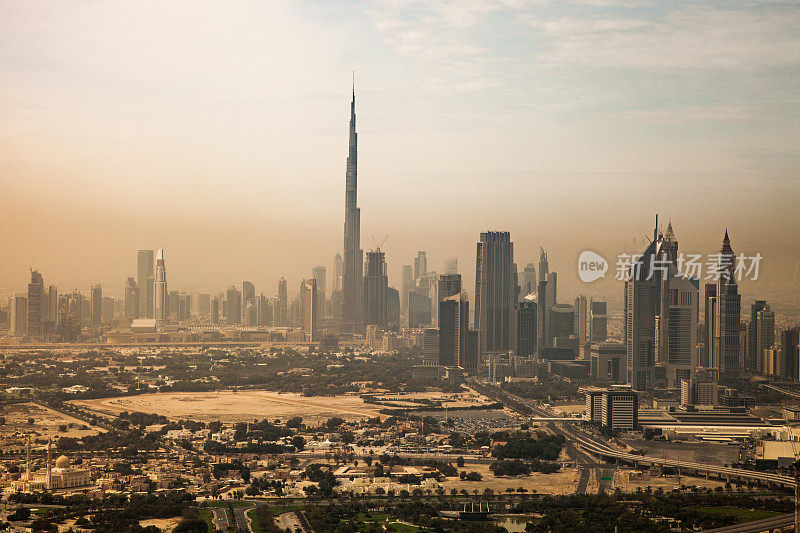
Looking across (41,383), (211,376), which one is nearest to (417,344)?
(211,376)

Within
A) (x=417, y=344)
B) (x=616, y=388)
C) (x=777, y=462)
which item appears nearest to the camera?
(x=777, y=462)

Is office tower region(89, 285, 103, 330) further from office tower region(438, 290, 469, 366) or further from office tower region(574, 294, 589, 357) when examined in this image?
office tower region(574, 294, 589, 357)

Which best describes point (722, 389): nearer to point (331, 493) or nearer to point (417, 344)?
point (331, 493)

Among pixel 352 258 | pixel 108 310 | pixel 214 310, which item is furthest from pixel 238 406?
pixel 214 310

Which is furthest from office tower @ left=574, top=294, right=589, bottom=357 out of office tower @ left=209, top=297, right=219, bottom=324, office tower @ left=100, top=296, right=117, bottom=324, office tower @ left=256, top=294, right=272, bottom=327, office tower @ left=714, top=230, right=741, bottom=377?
office tower @ left=209, top=297, right=219, bottom=324

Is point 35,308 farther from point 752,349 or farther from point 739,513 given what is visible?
point 739,513
